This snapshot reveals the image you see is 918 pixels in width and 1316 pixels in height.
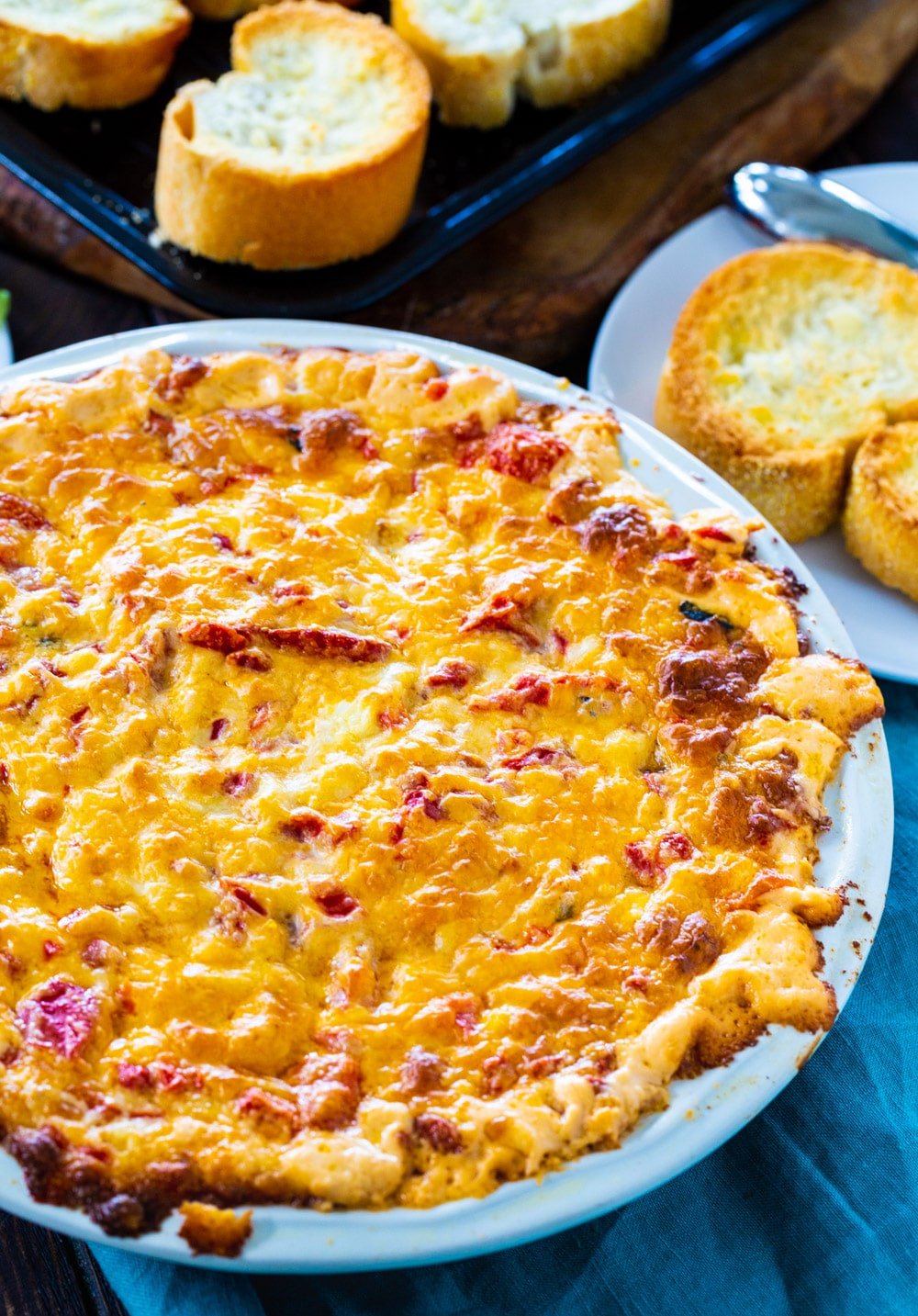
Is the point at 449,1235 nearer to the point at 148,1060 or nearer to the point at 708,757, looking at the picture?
the point at 148,1060

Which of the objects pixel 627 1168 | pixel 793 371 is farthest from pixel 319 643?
pixel 793 371

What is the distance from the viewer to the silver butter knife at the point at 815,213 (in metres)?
3.85

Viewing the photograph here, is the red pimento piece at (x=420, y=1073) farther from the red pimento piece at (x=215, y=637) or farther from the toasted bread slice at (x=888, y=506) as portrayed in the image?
the toasted bread slice at (x=888, y=506)

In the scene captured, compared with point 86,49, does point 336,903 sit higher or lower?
lower

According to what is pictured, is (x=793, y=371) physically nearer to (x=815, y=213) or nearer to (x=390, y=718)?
(x=815, y=213)

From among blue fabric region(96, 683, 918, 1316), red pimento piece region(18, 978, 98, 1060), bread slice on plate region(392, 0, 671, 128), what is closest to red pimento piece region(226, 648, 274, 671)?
red pimento piece region(18, 978, 98, 1060)

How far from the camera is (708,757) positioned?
247cm

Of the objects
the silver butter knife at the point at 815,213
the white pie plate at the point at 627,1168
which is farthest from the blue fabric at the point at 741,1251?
the silver butter knife at the point at 815,213

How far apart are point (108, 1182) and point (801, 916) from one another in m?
1.19

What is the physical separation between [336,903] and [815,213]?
267 centimetres

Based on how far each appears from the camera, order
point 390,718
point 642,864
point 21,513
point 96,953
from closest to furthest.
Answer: point 96,953, point 642,864, point 390,718, point 21,513

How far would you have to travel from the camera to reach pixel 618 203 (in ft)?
13.4

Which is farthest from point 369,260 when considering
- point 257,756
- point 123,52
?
point 257,756

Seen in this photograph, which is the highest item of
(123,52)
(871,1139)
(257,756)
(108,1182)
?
(123,52)
